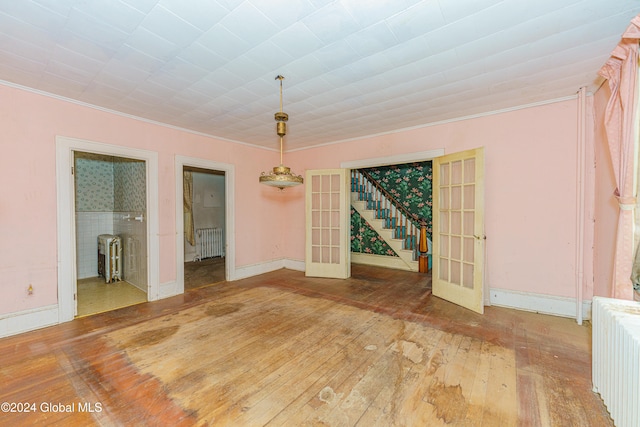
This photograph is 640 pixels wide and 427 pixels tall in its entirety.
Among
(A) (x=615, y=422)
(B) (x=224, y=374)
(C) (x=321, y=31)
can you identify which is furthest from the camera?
(B) (x=224, y=374)

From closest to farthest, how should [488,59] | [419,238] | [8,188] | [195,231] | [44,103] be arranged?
1. [488,59]
2. [8,188]
3. [44,103]
4. [419,238]
5. [195,231]

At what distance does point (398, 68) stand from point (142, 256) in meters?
4.68

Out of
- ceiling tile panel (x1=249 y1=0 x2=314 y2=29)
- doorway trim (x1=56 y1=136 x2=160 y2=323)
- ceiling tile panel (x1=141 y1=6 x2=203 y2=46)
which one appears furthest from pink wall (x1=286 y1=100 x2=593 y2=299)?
doorway trim (x1=56 y1=136 x2=160 y2=323)

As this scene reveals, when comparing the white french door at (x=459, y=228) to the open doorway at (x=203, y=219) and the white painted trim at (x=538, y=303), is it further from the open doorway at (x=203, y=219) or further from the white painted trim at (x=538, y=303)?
the open doorway at (x=203, y=219)

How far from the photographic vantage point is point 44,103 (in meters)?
3.03

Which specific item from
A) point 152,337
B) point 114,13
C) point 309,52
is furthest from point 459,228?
point 114,13

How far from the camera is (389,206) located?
253 inches

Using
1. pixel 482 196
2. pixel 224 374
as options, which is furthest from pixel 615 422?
pixel 224 374

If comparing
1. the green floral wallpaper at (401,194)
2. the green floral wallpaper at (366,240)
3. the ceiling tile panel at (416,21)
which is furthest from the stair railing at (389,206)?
the ceiling tile panel at (416,21)

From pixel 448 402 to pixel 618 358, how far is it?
103 cm

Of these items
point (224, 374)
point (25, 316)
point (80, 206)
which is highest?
point (80, 206)

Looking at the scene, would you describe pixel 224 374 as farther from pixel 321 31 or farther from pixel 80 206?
pixel 80 206

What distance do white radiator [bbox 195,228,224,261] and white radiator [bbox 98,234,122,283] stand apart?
2.19m

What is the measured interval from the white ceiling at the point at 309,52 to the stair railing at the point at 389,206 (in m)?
3.02
